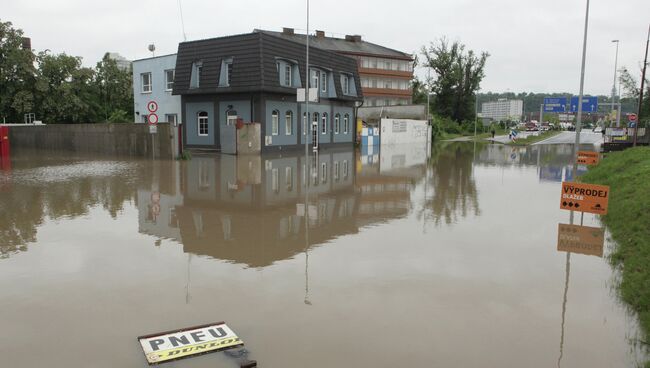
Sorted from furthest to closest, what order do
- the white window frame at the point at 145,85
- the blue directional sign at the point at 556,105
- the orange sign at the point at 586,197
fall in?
1. the blue directional sign at the point at 556,105
2. the white window frame at the point at 145,85
3. the orange sign at the point at 586,197

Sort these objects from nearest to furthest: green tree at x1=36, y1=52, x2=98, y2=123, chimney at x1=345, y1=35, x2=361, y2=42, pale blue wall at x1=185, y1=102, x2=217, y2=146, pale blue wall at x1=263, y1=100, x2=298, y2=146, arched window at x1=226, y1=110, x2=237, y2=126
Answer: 1. pale blue wall at x1=263, y1=100, x2=298, y2=146
2. arched window at x1=226, y1=110, x2=237, y2=126
3. pale blue wall at x1=185, y1=102, x2=217, y2=146
4. green tree at x1=36, y1=52, x2=98, y2=123
5. chimney at x1=345, y1=35, x2=361, y2=42

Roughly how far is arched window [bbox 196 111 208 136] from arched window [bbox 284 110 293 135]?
537cm

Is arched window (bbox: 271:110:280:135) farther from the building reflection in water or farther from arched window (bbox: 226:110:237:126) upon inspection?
the building reflection in water

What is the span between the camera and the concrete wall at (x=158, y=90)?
116ft

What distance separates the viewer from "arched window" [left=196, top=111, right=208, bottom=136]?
33.4 m

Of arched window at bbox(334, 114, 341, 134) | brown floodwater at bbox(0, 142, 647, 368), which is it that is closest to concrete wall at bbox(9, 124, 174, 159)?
brown floodwater at bbox(0, 142, 647, 368)

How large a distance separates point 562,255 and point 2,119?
49978 millimetres

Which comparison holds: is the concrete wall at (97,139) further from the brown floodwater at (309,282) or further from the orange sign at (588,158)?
the orange sign at (588,158)

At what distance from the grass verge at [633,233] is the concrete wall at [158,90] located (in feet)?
94.2

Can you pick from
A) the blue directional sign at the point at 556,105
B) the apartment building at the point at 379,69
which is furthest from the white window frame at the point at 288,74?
the blue directional sign at the point at 556,105

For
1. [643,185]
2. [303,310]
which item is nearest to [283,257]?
[303,310]

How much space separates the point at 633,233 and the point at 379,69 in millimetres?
78373

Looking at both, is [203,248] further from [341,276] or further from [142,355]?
[142,355]

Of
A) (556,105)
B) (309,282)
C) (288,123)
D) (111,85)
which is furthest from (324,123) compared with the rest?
(556,105)
